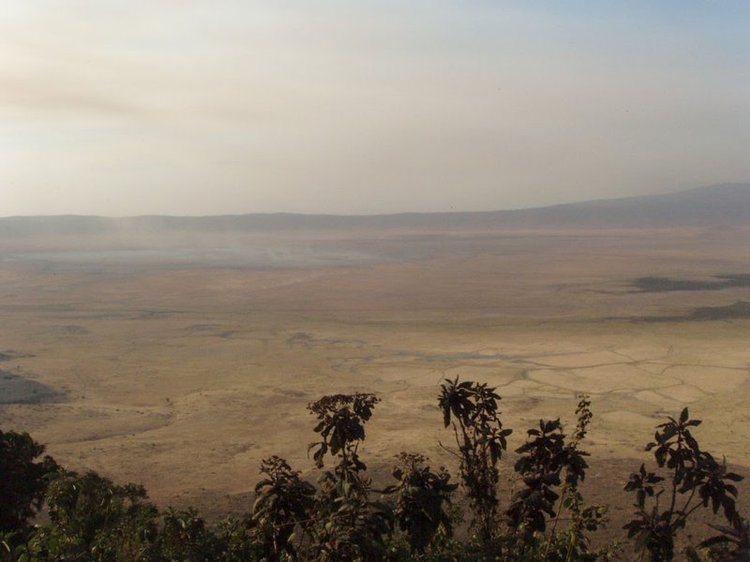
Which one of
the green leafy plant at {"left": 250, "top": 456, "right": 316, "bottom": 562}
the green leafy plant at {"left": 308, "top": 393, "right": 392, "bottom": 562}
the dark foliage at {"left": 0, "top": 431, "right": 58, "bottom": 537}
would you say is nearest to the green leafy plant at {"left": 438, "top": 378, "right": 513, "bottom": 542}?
the green leafy plant at {"left": 308, "top": 393, "right": 392, "bottom": 562}

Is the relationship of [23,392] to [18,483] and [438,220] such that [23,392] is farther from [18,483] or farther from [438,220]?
[438,220]

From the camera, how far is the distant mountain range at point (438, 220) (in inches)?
5595

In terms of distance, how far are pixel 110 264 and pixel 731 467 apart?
206 feet

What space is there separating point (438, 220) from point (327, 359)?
432 feet

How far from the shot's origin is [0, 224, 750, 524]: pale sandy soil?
16344 mm

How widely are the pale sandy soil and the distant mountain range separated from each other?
8958 centimetres

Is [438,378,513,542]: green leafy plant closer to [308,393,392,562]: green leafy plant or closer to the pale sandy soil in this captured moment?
[308,393,392,562]: green leafy plant

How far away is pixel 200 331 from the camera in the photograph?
32.4 metres

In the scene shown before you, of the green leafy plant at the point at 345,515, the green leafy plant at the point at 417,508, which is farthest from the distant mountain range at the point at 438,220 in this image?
the green leafy plant at the point at 417,508

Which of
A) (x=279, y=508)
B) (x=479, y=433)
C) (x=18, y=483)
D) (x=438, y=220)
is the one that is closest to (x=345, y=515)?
(x=279, y=508)

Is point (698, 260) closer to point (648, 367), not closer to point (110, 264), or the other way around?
point (648, 367)

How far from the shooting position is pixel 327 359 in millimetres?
26297

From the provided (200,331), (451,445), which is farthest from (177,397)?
(200,331)

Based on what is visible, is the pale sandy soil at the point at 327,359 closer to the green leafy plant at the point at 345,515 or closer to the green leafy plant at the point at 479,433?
the green leafy plant at the point at 479,433
